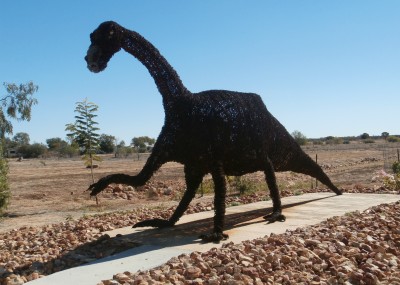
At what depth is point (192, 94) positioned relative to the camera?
22.2ft

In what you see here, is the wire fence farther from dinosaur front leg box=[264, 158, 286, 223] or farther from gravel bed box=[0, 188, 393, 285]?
gravel bed box=[0, 188, 393, 285]

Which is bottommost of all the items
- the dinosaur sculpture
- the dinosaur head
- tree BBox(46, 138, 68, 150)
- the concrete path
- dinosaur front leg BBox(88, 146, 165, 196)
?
the concrete path

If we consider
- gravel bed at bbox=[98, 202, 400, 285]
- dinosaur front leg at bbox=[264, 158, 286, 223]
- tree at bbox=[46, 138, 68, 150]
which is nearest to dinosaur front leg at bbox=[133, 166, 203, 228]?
dinosaur front leg at bbox=[264, 158, 286, 223]

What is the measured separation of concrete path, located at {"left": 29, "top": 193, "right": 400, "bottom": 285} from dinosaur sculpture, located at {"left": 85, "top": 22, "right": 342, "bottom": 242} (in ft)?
1.17

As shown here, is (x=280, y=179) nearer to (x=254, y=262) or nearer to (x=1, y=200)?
(x=1, y=200)

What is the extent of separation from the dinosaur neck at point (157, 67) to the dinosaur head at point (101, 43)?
0.24 meters

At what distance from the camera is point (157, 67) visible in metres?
6.67

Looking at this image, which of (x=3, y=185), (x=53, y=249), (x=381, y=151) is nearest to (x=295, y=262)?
(x=53, y=249)

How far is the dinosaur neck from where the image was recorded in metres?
6.59

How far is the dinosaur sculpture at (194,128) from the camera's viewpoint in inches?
250

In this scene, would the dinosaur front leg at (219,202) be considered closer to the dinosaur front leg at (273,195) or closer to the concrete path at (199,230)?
the concrete path at (199,230)

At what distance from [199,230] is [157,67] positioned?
8.78ft

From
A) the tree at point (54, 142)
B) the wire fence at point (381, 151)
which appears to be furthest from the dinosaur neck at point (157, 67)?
the tree at point (54, 142)

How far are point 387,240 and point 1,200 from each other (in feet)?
36.7
